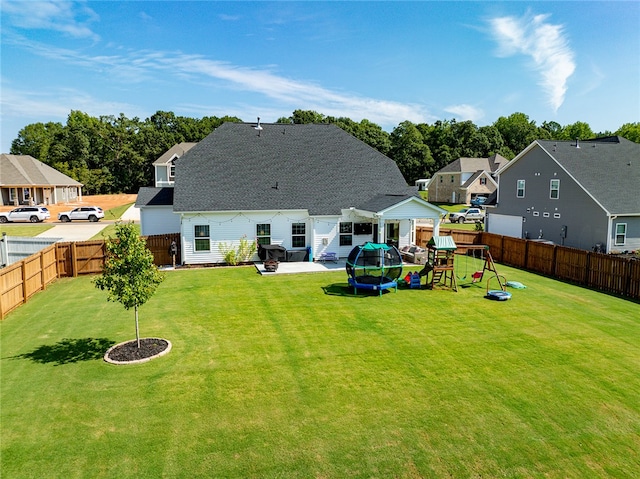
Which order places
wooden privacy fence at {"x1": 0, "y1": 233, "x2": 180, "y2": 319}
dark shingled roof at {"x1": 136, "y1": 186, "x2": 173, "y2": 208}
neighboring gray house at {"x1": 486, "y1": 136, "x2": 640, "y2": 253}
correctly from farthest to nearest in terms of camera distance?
dark shingled roof at {"x1": 136, "y1": 186, "x2": 173, "y2": 208} < neighboring gray house at {"x1": 486, "y1": 136, "x2": 640, "y2": 253} < wooden privacy fence at {"x1": 0, "y1": 233, "x2": 180, "y2": 319}

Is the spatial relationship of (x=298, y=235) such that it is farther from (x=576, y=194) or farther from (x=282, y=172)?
(x=576, y=194)

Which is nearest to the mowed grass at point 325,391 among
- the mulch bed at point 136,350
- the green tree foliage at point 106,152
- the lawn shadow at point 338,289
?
A: the mulch bed at point 136,350

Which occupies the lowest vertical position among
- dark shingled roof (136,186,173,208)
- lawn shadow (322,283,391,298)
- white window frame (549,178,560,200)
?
lawn shadow (322,283,391,298)

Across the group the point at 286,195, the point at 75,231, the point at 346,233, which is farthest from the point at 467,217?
the point at 75,231

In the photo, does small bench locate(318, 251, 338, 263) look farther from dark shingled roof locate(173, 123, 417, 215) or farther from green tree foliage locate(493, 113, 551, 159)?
green tree foliage locate(493, 113, 551, 159)

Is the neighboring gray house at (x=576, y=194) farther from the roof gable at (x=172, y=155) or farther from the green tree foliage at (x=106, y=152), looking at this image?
the green tree foliage at (x=106, y=152)

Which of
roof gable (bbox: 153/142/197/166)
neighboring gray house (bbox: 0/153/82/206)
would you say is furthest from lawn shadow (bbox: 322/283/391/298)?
neighboring gray house (bbox: 0/153/82/206)

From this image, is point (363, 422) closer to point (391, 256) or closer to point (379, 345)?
point (379, 345)

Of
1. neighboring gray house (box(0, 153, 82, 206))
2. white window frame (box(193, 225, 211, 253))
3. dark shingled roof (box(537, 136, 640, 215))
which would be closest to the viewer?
white window frame (box(193, 225, 211, 253))
